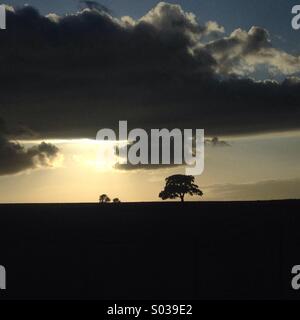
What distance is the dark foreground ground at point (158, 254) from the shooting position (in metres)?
10.7

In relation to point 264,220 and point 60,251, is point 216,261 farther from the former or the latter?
point 60,251

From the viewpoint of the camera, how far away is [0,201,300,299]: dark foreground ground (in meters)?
10.7

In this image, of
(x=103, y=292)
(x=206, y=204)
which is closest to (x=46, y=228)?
(x=103, y=292)

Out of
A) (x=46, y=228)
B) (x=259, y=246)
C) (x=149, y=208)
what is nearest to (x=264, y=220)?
(x=259, y=246)

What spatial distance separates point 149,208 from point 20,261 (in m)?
3.44

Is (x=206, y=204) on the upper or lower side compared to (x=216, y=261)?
upper

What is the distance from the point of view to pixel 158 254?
1142 cm

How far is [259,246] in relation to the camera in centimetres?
1148

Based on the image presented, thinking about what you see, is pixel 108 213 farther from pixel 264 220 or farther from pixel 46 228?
pixel 264 220
